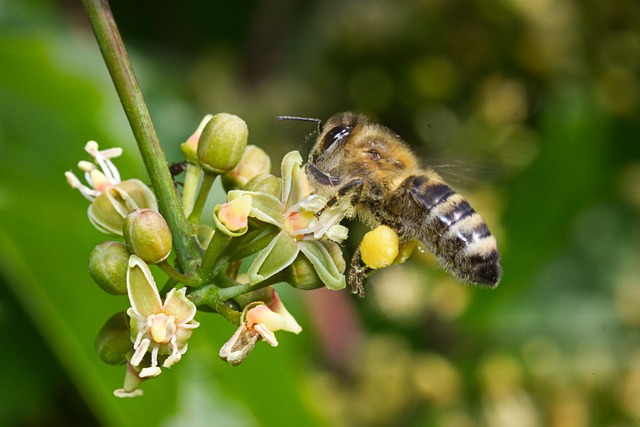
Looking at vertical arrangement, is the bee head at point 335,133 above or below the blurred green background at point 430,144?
above

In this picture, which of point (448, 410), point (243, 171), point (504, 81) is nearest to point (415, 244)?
point (243, 171)

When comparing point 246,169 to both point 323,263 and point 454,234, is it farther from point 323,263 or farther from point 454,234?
point 454,234

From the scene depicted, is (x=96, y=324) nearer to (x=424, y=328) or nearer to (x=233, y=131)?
(x=233, y=131)

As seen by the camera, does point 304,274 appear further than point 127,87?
Yes

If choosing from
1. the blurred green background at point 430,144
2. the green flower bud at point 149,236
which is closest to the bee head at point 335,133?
the green flower bud at point 149,236

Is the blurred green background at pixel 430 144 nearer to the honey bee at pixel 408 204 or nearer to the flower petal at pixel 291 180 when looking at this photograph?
the honey bee at pixel 408 204

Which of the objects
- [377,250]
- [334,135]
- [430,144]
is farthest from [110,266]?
[430,144]
